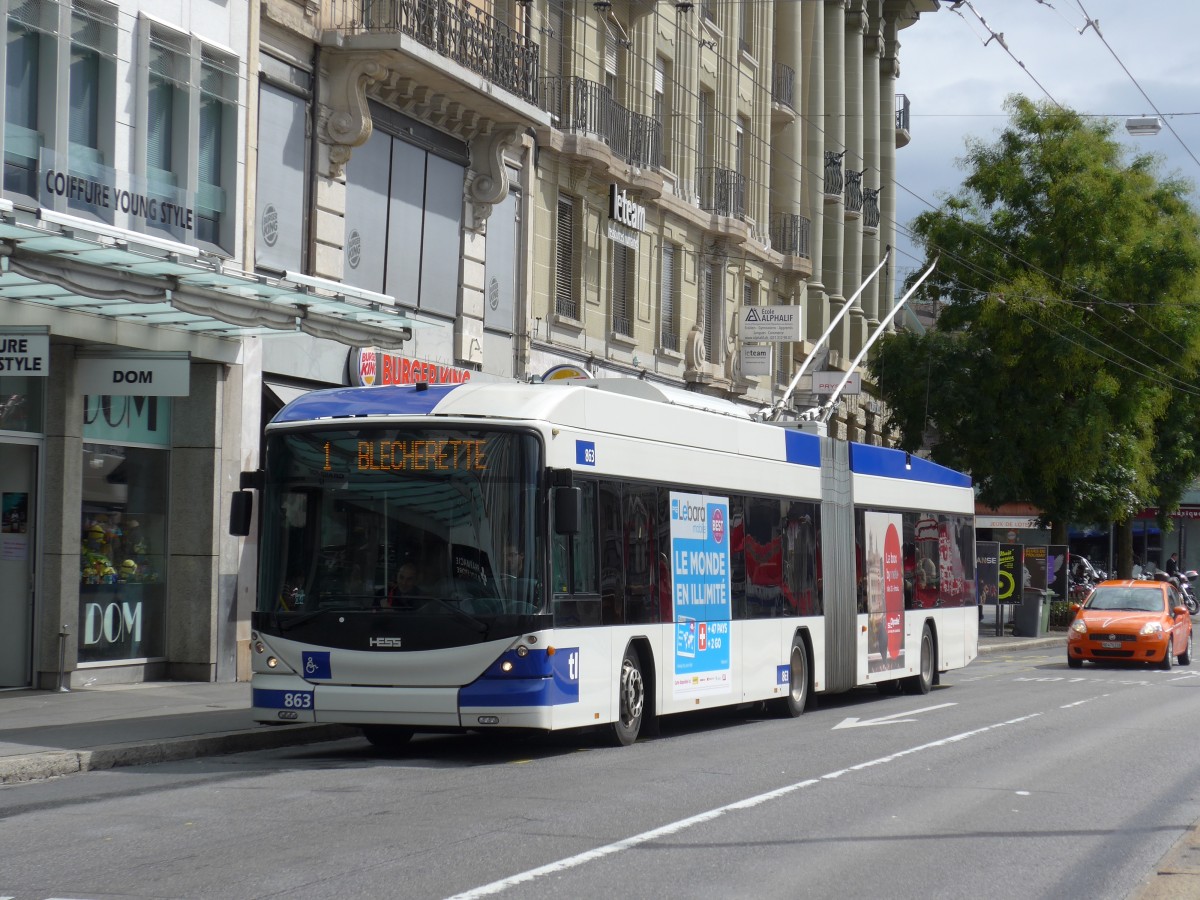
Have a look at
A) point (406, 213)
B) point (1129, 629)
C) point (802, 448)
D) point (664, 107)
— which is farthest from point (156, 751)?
point (664, 107)

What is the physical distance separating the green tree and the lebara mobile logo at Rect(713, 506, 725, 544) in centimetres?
2812

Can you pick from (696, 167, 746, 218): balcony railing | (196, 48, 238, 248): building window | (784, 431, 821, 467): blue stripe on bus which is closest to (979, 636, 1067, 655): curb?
(696, 167, 746, 218): balcony railing

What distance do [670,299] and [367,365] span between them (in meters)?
12.6

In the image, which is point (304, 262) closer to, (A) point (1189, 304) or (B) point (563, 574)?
(B) point (563, 574)

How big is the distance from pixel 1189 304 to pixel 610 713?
34.7 metres

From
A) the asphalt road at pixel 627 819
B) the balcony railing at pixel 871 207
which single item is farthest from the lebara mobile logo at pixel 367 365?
the balcony railing at pixel 871 207

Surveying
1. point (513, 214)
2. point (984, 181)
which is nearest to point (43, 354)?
point (513, 214)

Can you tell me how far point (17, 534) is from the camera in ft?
61.3

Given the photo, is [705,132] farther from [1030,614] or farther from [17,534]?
[17,534]

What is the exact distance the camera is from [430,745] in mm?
15695

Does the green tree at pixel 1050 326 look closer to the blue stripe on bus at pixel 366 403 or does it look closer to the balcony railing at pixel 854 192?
the balcony railing at pixel 854 192

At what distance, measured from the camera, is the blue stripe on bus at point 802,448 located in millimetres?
19578

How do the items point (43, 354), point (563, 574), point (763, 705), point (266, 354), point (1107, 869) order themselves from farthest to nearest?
1. point (266, 354)
2. point (763, 705)
3. point (43, 354)
4. point (563, 574)
5. point (1107, 869)

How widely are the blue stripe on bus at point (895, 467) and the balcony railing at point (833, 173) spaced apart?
2015cm
